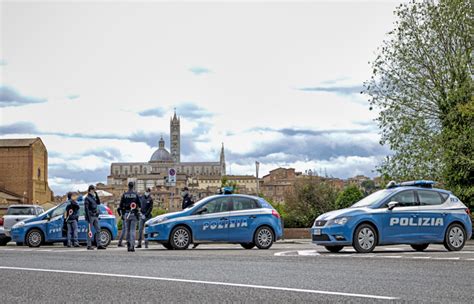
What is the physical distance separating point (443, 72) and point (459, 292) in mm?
26565

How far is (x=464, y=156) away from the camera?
104ft

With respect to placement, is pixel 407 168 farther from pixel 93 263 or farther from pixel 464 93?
pixel 93 263

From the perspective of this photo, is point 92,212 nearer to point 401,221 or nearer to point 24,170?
point 401,221

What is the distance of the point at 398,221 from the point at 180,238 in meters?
5.77

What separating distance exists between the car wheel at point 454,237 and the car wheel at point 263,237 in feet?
15.3

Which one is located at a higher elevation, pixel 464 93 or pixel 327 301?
pixel 464 93

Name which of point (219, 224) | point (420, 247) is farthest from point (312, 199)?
point (420, 247)

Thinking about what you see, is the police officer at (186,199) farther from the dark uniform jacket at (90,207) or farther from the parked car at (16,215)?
the parked car at (16,215)

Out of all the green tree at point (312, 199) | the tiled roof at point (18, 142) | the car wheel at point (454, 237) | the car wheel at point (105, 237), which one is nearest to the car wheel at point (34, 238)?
the car wheel at point (105, 237)

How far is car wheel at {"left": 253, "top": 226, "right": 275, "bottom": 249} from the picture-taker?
2090 cm

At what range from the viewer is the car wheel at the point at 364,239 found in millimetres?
17609

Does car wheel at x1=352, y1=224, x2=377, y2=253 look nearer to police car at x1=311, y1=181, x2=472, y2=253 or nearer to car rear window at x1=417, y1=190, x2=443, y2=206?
police car at x1=311, y1=181, x2=472, y2=253

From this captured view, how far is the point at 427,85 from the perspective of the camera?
35188 mm

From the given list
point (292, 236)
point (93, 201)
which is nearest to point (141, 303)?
point (93, 201)
